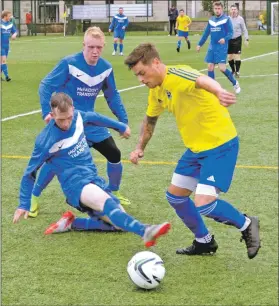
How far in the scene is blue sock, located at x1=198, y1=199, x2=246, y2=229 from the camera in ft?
22.2

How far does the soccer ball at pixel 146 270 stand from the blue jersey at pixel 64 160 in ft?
2.71

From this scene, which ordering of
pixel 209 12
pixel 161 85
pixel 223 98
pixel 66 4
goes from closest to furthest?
pixel 223 98
pixel 161 85
pixel 66 4
pixel 209 12

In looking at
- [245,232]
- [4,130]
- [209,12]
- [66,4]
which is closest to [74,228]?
[245,232]

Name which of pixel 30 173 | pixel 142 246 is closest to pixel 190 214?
pixel 142 246

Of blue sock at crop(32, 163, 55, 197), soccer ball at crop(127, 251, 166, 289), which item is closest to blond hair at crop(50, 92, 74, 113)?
blue sock at crop(32, 163, 55, 197)

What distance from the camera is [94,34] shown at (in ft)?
26.4

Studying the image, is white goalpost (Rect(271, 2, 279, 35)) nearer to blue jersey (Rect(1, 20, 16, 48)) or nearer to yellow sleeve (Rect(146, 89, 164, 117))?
blue jersey (Rect(1, 20, 16, 48))

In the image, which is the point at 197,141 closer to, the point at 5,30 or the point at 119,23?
the point at 5,30

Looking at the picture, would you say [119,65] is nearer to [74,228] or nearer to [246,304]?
[74,228]

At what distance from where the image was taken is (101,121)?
306 inches

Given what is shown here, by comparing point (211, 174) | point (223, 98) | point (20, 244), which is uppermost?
point (223, 98)

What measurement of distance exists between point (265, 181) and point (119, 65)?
61.0ft

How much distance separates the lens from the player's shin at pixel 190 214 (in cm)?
712

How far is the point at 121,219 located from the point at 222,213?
1.08m
